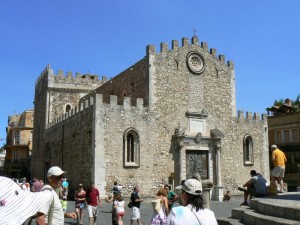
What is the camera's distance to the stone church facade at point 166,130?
21766 mm

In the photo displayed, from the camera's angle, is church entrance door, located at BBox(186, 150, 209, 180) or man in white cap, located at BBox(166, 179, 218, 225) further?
church entrance door, located at BBox(186, 150, 209, 180)

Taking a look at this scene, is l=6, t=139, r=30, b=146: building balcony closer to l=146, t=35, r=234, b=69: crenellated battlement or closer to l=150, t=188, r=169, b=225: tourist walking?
l=146, t=35, r=234, b=69: crenellated battlement

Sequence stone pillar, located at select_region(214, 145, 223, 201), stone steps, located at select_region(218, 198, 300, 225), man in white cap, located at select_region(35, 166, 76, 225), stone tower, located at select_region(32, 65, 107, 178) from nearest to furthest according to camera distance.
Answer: man in white cap, located at select_region(35, 166, 76, 225) < stone steps, located at select_region(218, 198, 300, 225) < stone pillar, located at select_region(214, 145, 223, 201) < stone tower, located at select_region(32, 65, 107, 178)

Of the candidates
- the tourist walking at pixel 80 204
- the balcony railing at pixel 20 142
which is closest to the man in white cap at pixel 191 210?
the tourist walking at pixel 80 204

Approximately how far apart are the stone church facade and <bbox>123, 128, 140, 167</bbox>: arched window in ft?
0.19

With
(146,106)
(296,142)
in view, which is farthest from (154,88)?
(296,142)

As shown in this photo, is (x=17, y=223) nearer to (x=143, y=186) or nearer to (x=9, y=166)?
(x=143, y=186)

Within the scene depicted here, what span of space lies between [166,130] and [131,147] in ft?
8.59

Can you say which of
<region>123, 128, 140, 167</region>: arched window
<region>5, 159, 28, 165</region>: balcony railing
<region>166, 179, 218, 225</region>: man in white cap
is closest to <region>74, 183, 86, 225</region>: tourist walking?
<region>123, 128, 140, 167</region>: arched window

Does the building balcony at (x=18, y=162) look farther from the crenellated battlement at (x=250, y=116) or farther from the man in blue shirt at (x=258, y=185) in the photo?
the man in blue shirt at (x=258, y=185)

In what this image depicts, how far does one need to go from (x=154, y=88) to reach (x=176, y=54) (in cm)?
302

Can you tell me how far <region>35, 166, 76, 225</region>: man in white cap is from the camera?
4150 millimetres

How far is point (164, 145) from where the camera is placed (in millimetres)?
23406

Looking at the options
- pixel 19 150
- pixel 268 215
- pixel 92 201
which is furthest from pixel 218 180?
pixel 19 150
